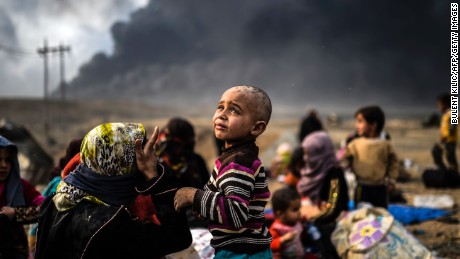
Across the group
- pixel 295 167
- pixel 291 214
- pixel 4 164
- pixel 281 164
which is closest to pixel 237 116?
pixel 4 164

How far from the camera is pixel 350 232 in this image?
381 centimetres

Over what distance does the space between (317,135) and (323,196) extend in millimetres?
732

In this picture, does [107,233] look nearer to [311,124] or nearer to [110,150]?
[110,150]

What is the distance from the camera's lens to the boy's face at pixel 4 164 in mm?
2787

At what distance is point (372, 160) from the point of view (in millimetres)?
4656

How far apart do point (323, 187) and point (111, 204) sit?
309 centimetres

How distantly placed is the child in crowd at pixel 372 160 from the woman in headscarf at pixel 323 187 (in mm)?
350

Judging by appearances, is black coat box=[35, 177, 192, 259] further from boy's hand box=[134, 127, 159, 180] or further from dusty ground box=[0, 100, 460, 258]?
dusty ground box=[0, 100, 460, 258]

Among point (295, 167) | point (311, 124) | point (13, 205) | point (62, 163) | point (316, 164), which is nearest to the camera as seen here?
point (13, 205)

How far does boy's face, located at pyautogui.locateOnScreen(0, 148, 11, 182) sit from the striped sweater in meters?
1.64

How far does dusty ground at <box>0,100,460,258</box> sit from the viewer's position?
5.15 m

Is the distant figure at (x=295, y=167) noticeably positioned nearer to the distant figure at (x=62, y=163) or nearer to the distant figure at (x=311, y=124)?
the distant figure at (x=62, y=163)

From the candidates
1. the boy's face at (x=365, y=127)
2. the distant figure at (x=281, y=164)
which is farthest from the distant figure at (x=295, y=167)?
the distant figure at (x=281, y=164)

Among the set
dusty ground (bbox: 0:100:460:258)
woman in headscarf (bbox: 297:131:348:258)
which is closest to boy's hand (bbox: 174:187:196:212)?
woman in headscarf (bbox: 297:131:348:258)
